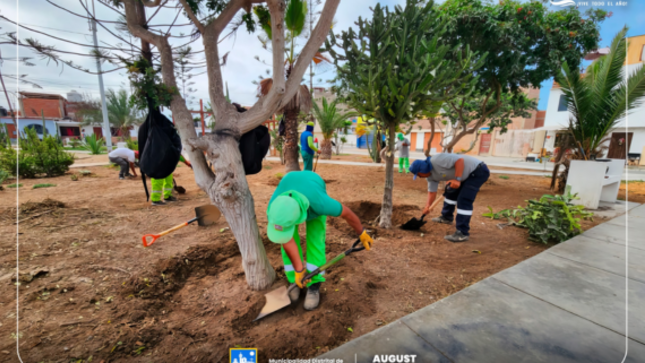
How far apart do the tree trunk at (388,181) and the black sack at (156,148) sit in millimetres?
2842

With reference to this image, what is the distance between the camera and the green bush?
752 cm

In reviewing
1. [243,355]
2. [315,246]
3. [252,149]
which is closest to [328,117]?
[252,149]

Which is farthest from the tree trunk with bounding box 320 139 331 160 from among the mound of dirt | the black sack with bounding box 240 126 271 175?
the black sack with bounding box 240 126 271 175

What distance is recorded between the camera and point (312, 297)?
2.34m

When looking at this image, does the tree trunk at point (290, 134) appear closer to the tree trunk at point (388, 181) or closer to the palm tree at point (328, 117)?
the tree trunk at point (388, 181)

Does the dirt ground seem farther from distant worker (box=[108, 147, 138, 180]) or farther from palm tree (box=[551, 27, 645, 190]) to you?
distant worker (box=[108, 147, 138, 180])

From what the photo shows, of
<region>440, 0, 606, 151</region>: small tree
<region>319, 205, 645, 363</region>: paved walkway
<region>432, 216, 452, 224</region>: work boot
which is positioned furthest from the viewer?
<region>440, 0, 606, 151</region>: small tree

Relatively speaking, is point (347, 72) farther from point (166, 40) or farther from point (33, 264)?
point (33, 264)

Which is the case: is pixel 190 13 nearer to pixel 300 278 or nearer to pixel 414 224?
pixel 300 278

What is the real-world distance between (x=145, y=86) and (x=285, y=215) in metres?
1.69

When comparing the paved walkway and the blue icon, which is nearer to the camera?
the paved walkway

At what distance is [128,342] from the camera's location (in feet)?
5.97

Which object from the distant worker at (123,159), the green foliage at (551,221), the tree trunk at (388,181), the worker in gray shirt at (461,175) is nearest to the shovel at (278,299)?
the tree trunk at (388,181)

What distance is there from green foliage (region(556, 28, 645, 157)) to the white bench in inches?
21.3
